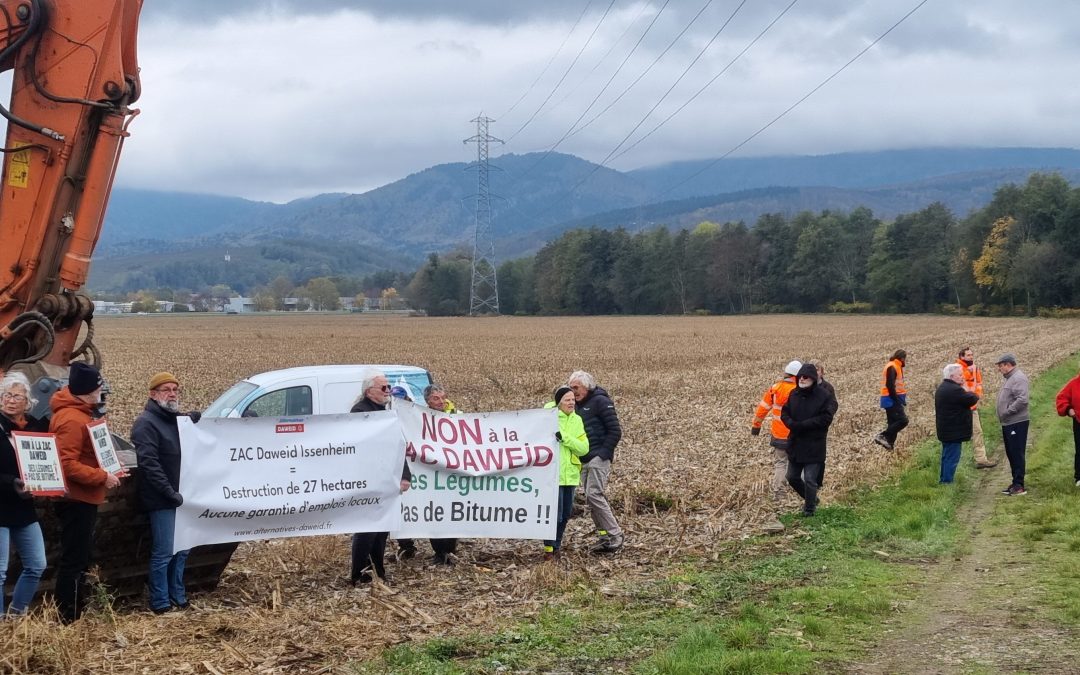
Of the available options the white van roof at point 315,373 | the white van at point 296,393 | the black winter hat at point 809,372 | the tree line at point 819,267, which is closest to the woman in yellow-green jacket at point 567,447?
the white van at point 296,393

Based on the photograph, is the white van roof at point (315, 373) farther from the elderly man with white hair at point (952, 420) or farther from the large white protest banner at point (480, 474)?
the elderly man with white hair at point (952, 420)

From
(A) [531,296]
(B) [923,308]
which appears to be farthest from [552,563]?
(A) [531,296]

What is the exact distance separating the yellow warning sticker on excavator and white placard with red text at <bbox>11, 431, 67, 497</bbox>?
306 centimetres

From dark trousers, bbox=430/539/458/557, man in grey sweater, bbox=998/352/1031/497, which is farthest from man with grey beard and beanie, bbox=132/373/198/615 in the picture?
man in grey sweater, bbox=998/352/1031/497

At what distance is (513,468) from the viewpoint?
11.0 m

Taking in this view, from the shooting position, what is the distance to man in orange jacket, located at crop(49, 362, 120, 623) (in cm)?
807

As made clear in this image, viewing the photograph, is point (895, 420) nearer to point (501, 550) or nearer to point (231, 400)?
point (501, 550)

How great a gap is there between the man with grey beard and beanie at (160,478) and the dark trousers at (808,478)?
23.9 ft

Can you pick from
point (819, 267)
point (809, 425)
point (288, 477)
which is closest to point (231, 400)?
point (288, 477)

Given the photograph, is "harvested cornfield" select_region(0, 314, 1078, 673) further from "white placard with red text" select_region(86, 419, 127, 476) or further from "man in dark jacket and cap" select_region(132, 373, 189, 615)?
"white placard with red text" select_region(86, 419, 127, 476)

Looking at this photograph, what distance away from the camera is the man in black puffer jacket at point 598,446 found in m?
11.3

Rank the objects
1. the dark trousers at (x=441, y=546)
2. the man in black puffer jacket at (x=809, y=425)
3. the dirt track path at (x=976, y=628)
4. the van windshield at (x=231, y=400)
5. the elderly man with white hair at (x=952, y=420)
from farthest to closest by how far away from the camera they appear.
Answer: the elderly man with white hair at (x=952, y=420) → the van windshield at (x=231, y=400) → the man in black puffer jacket at (x=809, y=425) → the dark trousers at (x=441, y=546) → the dirt track path at (x=976, y=628)

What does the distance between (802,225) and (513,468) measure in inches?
4977

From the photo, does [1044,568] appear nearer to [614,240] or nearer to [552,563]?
[552,563]
